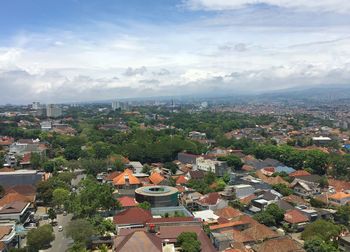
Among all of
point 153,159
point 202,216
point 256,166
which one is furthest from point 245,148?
point 202,216

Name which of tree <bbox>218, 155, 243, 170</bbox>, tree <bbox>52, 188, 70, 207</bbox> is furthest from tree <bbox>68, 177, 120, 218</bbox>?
tree <bbox>218, 155, 243, 170</bbox>

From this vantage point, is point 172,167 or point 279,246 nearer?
point 279,246

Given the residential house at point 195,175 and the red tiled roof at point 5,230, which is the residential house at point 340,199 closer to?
the residential house at point 195,175

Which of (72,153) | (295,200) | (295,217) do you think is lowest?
(295,200)

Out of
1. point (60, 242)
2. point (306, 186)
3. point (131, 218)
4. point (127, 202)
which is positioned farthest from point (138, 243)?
point (306, 186)

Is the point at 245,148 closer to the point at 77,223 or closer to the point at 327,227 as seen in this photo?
the point at 327,227

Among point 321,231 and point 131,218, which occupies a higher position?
point 131,218

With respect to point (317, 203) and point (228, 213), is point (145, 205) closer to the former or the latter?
point (228, 213)
